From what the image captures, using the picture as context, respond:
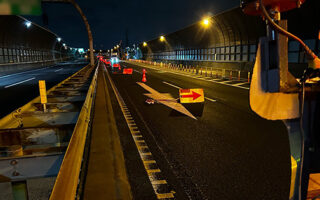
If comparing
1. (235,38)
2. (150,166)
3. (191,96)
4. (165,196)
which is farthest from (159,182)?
(235,38)

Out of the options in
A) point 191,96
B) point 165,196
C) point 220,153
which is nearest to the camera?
point 165,196

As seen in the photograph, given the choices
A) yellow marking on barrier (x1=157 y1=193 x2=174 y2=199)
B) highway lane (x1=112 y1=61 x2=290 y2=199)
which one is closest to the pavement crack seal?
yellow marking on barrier (x1=157 y1=193 x2=174 y2=199)

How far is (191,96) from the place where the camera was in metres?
11.4

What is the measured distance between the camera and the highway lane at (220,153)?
4.04m

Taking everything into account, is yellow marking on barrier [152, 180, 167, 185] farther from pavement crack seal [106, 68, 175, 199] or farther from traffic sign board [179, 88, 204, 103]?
traffic sign board [179, 88, 204, 103]

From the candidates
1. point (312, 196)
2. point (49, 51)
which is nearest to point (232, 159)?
point (312, 196)

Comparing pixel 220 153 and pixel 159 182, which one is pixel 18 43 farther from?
pixel 159 182

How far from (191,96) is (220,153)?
602cm

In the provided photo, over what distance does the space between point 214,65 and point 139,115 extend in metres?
25.6

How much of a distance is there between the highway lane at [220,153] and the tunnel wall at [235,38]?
2619mm

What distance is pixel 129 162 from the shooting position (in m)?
5.07

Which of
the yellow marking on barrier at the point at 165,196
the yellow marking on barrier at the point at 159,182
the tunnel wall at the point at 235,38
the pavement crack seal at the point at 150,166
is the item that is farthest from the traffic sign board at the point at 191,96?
the yellow marking on barrier at the point at 165,196

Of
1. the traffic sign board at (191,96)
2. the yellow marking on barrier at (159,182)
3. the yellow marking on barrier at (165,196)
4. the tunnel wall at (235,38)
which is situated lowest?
the yellow marking on barrier at (165,196)

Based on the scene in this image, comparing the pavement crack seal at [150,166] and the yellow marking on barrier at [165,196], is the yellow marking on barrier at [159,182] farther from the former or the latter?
the yellow marking on barrier at [165,196]
